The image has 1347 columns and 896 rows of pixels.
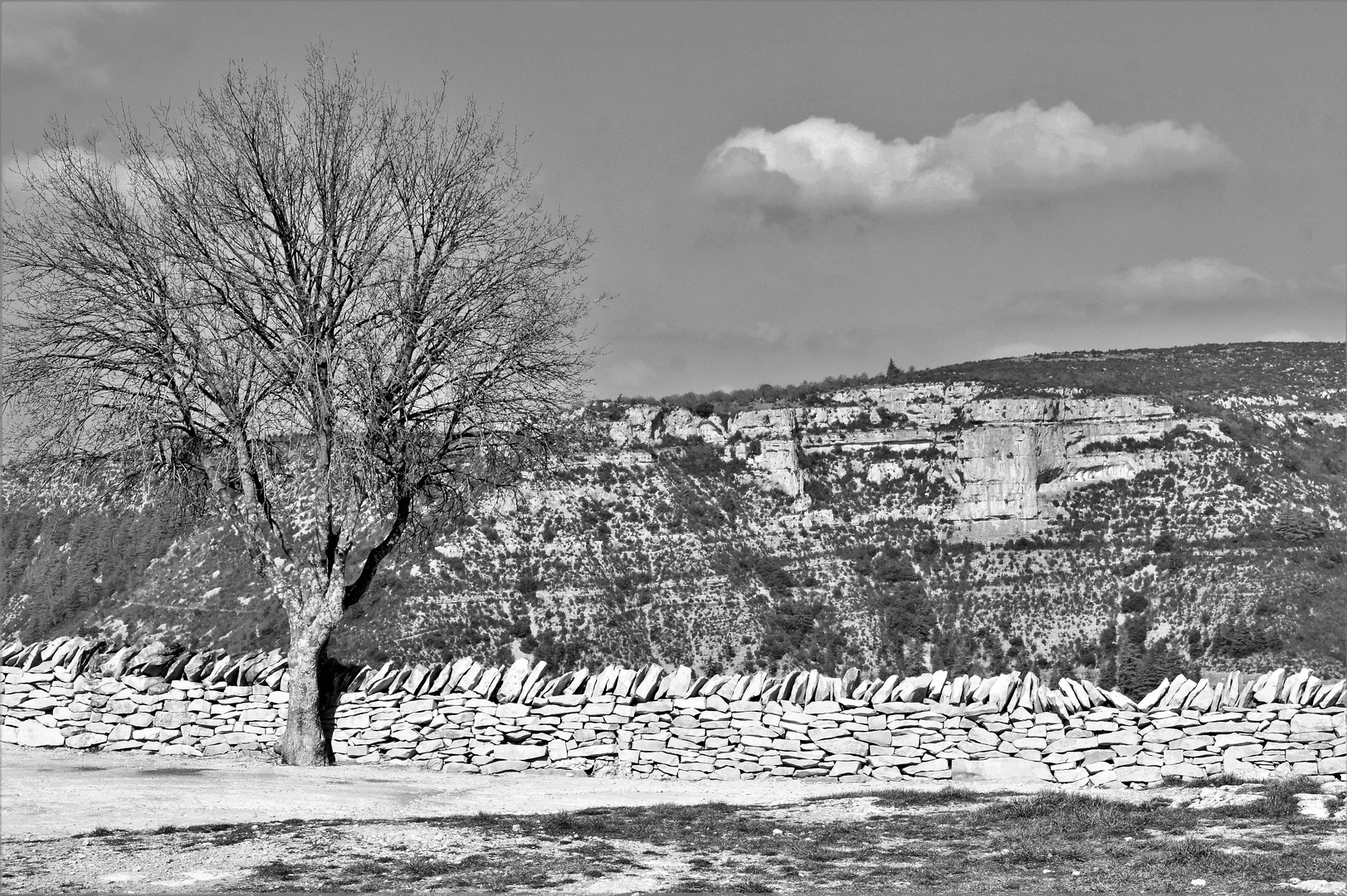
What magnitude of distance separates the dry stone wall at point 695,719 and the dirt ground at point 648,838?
1.18m

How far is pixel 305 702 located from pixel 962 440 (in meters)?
58.5

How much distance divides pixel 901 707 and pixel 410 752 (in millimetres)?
6355

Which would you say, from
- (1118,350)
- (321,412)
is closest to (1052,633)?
(1118,350)

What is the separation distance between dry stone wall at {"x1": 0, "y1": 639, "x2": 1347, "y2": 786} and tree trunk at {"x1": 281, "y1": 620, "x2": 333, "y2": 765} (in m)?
0.51

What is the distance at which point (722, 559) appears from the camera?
A: 2205 inches

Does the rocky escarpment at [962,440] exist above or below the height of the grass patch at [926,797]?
above

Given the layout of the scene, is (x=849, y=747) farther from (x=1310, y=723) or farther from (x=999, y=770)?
(x=1310, y=723)

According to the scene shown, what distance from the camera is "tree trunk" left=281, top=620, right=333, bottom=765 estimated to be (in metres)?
14.7

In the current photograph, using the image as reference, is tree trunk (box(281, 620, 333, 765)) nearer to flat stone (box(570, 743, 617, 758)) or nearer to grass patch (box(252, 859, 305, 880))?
flat stone (box(570, 743, 617, 758))

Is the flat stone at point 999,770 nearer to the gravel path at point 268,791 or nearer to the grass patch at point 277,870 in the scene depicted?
the gravel path at point 268,791

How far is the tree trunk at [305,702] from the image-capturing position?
14.7 metres

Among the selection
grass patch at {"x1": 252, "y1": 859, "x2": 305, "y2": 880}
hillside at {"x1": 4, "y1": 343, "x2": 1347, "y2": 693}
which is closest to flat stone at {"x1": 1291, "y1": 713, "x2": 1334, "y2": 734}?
grass patch at {"x1": 252, "y1": 859, "x2": 305, "y2": 880}

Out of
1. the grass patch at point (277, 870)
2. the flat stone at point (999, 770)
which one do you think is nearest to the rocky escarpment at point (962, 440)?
the flat stone at point (999, 770)

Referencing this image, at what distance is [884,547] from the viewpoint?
193 feet
